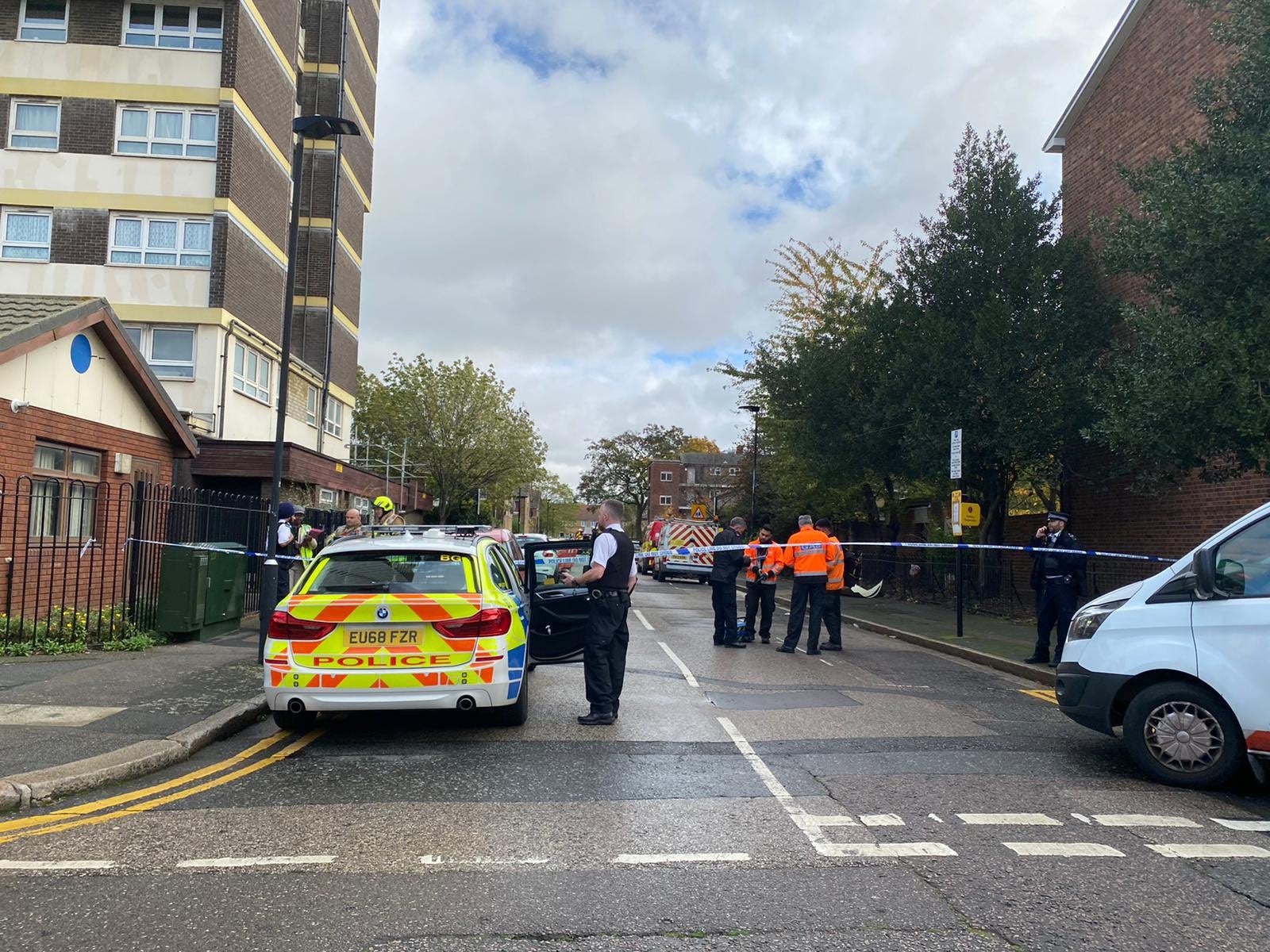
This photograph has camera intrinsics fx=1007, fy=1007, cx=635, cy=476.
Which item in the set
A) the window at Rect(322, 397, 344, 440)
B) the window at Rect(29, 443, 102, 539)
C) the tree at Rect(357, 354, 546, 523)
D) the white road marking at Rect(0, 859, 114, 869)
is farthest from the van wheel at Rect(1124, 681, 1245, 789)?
the tree at Rect(357, 354, 546, 523)

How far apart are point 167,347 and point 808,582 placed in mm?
16948

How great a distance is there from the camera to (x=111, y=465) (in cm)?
1480

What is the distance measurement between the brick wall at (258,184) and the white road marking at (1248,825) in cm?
2314

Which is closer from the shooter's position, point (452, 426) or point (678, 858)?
point (678, 858)

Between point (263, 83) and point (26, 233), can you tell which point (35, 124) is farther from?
point (263, 83)

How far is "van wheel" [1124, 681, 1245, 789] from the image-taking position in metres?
6.13

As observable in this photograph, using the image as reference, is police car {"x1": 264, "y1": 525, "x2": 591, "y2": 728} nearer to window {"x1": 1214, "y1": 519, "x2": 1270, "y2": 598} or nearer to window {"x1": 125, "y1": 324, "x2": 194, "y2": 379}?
window {"x1": 1214, "y1": 519, "x2": 1270, "y2": 598}

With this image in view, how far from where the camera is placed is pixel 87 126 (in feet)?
76.3

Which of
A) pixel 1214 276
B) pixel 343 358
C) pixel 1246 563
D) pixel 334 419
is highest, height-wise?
pixel 343 358

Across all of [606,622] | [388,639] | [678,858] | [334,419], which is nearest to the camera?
[678,858]

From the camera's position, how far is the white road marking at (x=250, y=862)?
4562 millimetres

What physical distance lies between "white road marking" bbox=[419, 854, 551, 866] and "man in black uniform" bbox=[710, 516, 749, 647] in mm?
9024

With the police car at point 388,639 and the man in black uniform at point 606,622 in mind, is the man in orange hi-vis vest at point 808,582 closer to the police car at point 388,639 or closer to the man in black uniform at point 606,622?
the man in black uniform at point 606,622

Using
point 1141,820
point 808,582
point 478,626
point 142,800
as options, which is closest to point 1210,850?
point 1141,820
